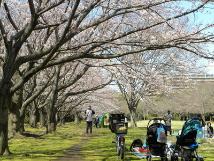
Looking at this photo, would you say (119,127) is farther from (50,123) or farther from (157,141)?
(50,123)

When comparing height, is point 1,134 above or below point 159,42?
below

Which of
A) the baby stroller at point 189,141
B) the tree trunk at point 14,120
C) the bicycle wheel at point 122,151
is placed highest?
the tree trunk at point 14,120

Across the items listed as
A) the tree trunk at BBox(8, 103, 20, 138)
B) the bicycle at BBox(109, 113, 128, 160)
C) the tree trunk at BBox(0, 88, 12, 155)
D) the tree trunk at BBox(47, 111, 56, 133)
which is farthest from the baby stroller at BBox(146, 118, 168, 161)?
the tree trunk at BBox(47, 111, 56, 133)

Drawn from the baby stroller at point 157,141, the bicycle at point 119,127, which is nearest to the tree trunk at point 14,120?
the bicycle at point 119,127

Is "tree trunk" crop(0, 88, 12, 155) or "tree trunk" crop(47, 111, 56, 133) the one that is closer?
"tree trunk" crop(0, 88, 12, 155)

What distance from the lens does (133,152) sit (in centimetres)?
1448

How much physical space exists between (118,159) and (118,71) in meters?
8.09

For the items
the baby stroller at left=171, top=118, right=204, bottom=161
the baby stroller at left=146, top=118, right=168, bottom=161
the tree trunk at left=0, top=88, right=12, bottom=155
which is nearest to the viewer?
the baby stroller at left=171, top=118, right=204, bottom=161

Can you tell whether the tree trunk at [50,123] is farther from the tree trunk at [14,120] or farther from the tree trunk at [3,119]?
the tree trunk at [3,119]

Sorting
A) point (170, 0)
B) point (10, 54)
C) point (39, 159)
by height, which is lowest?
point (39, 159)

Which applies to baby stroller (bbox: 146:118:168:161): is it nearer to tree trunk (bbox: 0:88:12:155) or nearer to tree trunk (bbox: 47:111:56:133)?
tree trunk (bbox: 0:88:12:155)

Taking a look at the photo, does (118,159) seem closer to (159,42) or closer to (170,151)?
(170,151)

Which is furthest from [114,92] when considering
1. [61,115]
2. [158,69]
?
[158,69]

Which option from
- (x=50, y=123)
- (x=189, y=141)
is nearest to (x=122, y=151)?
(x=189, y=141)
